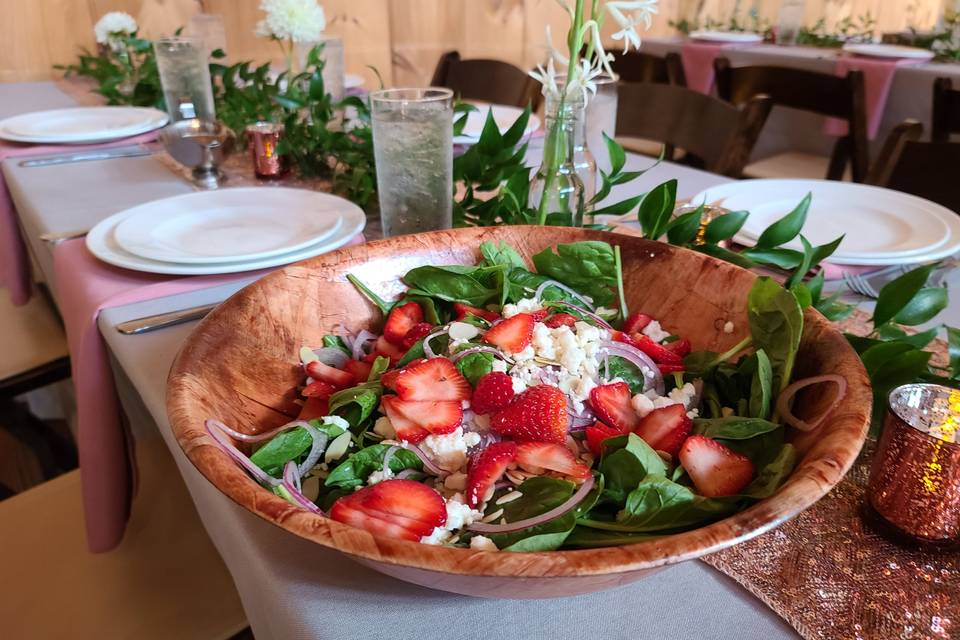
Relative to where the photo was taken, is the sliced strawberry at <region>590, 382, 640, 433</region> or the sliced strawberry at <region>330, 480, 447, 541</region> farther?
the sliced strawberry at <region>590, 382, 640, 433</region>

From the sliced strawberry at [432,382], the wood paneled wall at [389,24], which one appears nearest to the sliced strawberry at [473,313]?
the sliced strawberry at [432,382]

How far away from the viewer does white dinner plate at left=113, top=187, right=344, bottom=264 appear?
826 mm

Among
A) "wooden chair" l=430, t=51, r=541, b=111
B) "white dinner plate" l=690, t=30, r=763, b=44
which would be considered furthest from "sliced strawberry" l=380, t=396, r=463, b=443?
"white dinner plate" l=690, t=30, r=763, b=44

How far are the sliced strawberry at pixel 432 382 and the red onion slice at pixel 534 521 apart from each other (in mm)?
108

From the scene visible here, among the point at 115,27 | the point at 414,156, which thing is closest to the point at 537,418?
the point at 414,156

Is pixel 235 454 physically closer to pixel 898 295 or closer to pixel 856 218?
pixel 898 295

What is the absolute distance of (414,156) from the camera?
872mm

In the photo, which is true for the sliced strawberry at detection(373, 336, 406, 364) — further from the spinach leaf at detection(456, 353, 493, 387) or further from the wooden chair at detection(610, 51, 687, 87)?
the wooden chair at detection(610, 51, 687, 87)

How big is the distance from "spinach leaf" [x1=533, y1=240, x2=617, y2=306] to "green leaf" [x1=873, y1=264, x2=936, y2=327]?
0.23 metres

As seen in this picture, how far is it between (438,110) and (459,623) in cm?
62

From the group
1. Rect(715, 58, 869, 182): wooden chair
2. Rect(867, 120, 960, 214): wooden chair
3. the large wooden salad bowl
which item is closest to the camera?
the large wooden salad bowl

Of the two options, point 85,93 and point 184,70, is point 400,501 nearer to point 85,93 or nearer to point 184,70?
point 184,70

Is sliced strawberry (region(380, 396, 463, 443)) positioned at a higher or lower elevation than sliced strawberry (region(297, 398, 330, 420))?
higher

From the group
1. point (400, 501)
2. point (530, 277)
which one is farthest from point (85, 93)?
point (400, 501)
